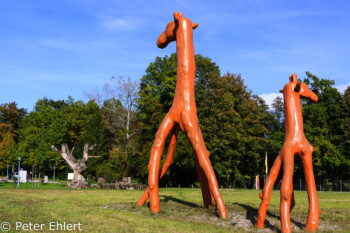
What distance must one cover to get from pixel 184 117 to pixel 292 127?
10.8ft

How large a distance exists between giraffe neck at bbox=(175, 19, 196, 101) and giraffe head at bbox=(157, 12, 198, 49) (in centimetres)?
18

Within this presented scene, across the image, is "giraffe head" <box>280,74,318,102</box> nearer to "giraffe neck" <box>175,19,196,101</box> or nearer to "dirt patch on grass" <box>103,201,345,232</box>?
"giraffe neck" <box>175,19,196,101</box>

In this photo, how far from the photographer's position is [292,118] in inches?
358

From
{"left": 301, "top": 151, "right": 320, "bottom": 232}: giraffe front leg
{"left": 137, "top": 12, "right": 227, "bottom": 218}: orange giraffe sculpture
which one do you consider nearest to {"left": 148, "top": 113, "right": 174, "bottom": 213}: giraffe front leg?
{"left": 137, "top": 12, "right": 227, "bottom": 218}: orange giraffe sculpture

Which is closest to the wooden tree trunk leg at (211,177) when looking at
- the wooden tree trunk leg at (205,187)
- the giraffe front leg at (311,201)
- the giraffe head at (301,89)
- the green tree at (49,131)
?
the wooden tree trunk leg at (205,187)

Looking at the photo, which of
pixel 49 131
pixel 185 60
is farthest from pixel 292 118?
pixel 49 131

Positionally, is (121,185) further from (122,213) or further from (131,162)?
(122,213)

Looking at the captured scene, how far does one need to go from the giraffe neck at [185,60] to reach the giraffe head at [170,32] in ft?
0.60

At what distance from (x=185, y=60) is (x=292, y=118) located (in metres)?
3.98

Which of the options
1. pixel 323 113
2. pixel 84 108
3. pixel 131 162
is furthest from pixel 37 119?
pixel 323 113

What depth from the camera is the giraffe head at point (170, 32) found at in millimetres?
11469

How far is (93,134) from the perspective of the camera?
1795 inches

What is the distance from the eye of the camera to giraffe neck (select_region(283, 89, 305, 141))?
8.92 m

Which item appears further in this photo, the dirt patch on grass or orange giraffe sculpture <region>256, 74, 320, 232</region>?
the dirt patch on grass
